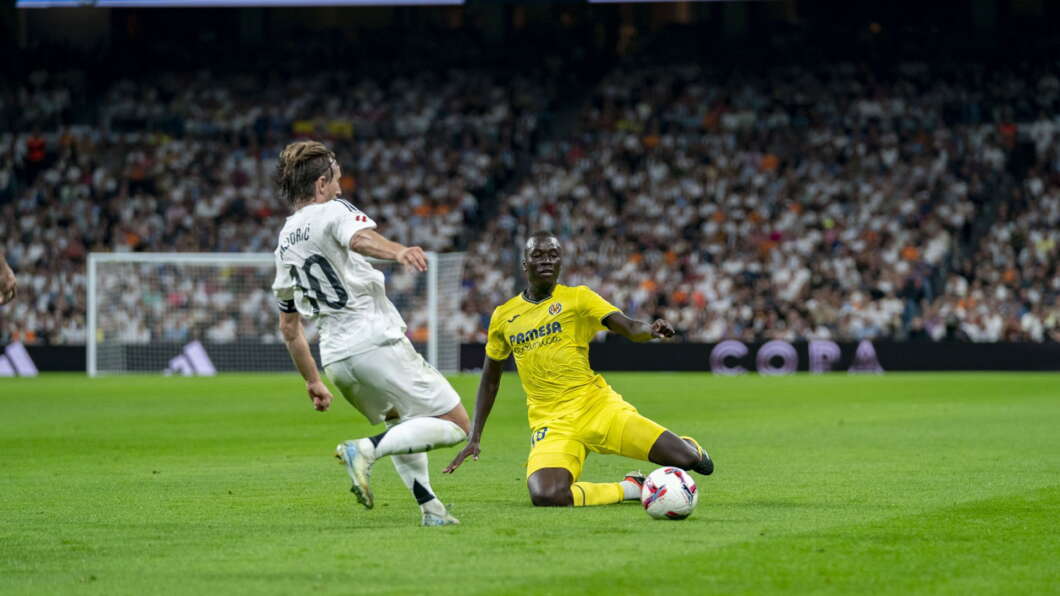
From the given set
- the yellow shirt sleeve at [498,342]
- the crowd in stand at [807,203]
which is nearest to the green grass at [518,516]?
the yellow shirt sleeve at [498,342]

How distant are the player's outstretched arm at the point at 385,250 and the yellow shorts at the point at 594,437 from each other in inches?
103

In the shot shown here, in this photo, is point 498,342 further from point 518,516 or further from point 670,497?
point 670,497

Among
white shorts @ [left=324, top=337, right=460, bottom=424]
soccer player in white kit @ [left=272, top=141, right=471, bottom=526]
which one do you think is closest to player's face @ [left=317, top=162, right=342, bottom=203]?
soccer player in white kit @ [left=272, top=141, right=471, bottom=526]

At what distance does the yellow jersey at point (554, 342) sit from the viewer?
33.5ft

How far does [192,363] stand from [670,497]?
26.4 metres

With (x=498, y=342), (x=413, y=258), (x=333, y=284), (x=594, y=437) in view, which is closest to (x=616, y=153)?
(x=498, y=342)

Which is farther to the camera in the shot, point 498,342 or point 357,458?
point 498,342

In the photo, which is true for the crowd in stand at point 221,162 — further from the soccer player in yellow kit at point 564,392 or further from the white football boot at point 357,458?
the white football boot at point 357,458

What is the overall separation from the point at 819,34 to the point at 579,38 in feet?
23.0

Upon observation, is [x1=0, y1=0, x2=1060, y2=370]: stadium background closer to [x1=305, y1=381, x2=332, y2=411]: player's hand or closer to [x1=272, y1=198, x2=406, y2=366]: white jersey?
[x1=305, y1=381, x2=332, y2=411]: player's hand

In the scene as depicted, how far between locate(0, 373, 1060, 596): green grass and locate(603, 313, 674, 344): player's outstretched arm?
3.63 feet

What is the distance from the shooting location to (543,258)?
9.91m

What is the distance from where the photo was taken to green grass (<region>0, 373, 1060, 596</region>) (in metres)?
6.77

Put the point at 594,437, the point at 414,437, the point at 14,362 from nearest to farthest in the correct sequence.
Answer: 1. the point at 414,437
2. the point at 594,437
3. the point at 14,362
